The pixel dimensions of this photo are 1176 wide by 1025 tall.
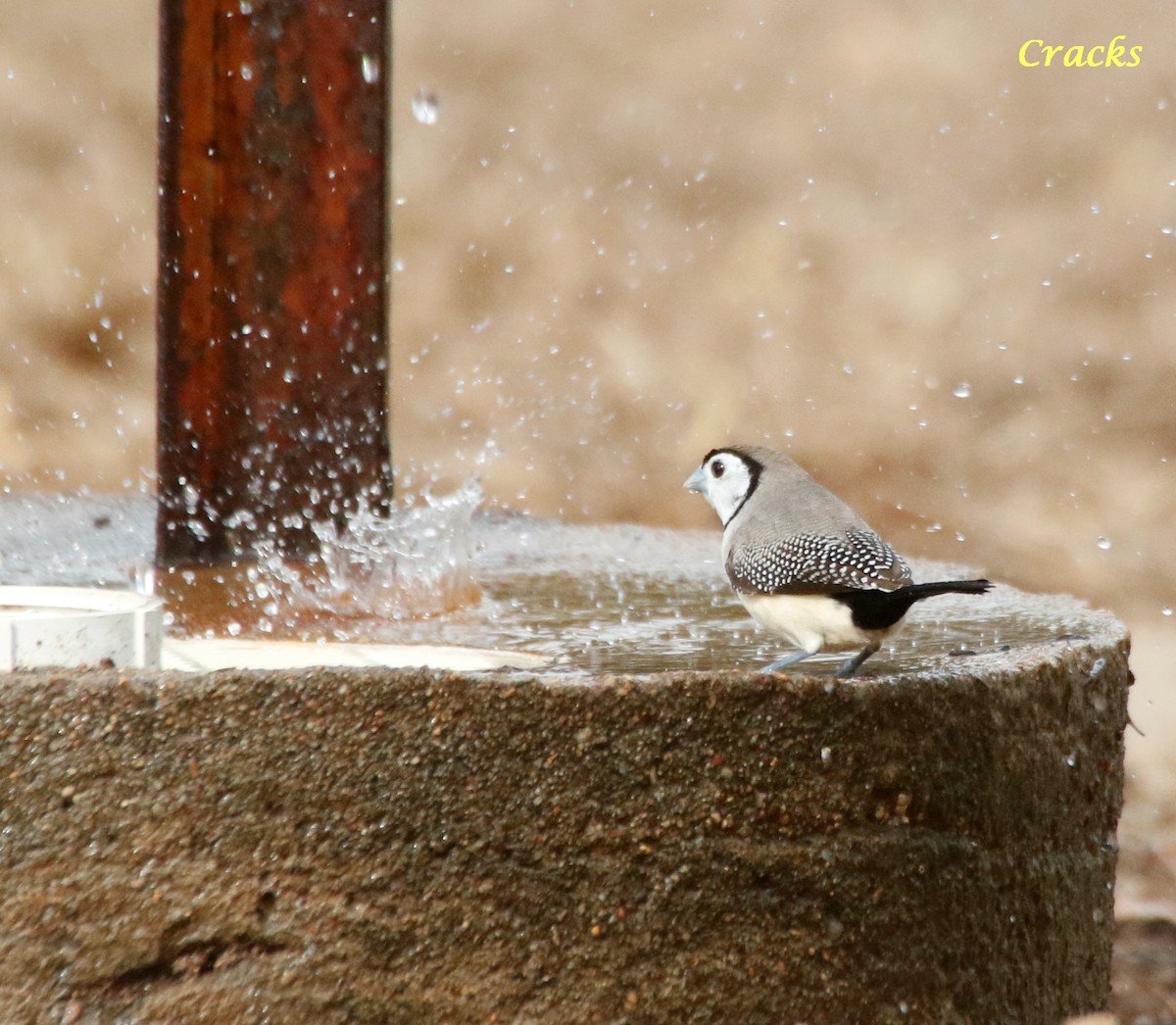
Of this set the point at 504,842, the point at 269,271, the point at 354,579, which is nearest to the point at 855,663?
the point at 504,842

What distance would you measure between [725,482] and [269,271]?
1.15 metres

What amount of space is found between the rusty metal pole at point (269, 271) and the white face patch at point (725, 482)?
0.91 meters

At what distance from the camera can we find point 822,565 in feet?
7.54

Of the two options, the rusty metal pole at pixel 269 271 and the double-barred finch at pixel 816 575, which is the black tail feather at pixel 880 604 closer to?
the double-barred finch at pixel 816 575

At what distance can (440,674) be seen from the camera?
1863 millimetres

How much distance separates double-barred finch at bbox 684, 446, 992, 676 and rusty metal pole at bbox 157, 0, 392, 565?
1156 mm

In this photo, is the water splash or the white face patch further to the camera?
the water splash

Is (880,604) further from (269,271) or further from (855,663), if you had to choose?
(269,271)

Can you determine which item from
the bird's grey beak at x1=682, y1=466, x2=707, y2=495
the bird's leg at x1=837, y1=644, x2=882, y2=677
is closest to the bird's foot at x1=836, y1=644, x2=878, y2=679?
the bird's leg at x1=837, y1=644, x2=882, y2=677

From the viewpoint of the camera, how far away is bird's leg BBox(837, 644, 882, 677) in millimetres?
2184

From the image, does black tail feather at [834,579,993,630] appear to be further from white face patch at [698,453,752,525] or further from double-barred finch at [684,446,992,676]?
white face patch at [698,453,752,525]

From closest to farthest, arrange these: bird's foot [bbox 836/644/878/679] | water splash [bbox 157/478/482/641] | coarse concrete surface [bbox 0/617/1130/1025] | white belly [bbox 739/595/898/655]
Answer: coarse concrete surface [bbox 0/617/1130/1025], bird's foot [bbox 836/644/878/679], white belly [bbox 739/595/898/655], water splash [bbox 157/478/482/641]

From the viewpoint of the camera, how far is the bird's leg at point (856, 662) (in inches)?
86.0

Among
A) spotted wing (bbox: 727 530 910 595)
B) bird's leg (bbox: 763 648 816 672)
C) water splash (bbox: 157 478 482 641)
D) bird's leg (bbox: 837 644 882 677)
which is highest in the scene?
spotted wing (bbox: 727 530 910 595)
